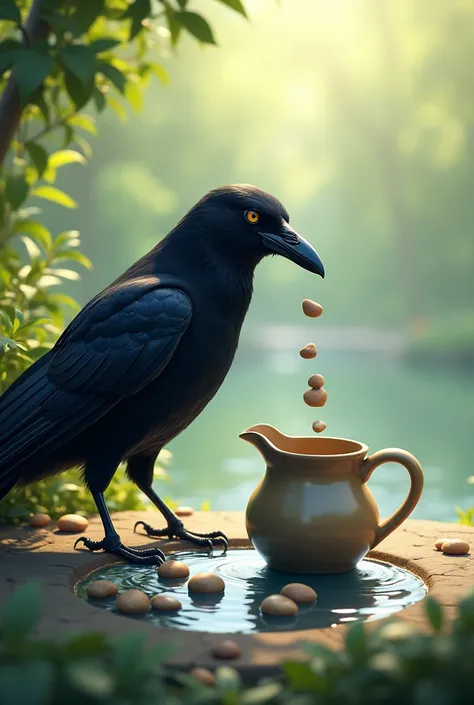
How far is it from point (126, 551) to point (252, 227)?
1.06 m

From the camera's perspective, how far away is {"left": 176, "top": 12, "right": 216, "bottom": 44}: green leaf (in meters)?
3.66

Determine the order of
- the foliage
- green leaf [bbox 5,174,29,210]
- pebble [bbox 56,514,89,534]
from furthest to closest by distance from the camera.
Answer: green leaf [bbox 5,174,29,210]
pebble [bbox 56,514,89,534]
the foliage

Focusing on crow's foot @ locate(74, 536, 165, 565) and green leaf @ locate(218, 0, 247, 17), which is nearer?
crow's foot @ locate(74, 536, 165, 565)

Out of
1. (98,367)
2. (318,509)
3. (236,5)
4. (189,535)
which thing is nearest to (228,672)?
Answer: (318,509)

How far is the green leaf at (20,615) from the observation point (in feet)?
5.33

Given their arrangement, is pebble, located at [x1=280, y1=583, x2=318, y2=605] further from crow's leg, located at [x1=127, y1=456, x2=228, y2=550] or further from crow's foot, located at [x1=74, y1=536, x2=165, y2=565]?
crow's leg, located at [x1=127, y1=456, x2=228, y2=550]

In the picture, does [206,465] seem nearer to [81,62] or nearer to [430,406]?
[430,406]

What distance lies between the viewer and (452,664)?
156 cm

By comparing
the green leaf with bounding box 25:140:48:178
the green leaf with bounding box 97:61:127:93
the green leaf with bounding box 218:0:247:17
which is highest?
the green leaf with bounding box 218:0:247:17

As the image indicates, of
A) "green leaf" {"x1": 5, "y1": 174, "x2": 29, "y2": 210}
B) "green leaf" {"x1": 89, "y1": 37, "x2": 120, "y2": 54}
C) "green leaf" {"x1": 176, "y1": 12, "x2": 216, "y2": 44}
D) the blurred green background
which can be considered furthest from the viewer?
the blurred green background

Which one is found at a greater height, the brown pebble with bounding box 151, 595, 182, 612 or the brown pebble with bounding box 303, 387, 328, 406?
the brown pebble with bounding box 303, 387, 328, 406

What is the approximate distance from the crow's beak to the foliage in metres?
1.51

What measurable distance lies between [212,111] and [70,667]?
23059 millimetres

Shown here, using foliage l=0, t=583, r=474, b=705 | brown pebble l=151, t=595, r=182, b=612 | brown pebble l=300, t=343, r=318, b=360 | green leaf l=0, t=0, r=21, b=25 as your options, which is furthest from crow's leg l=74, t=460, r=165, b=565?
green leaf l=0, t=0, r=21, b=25
